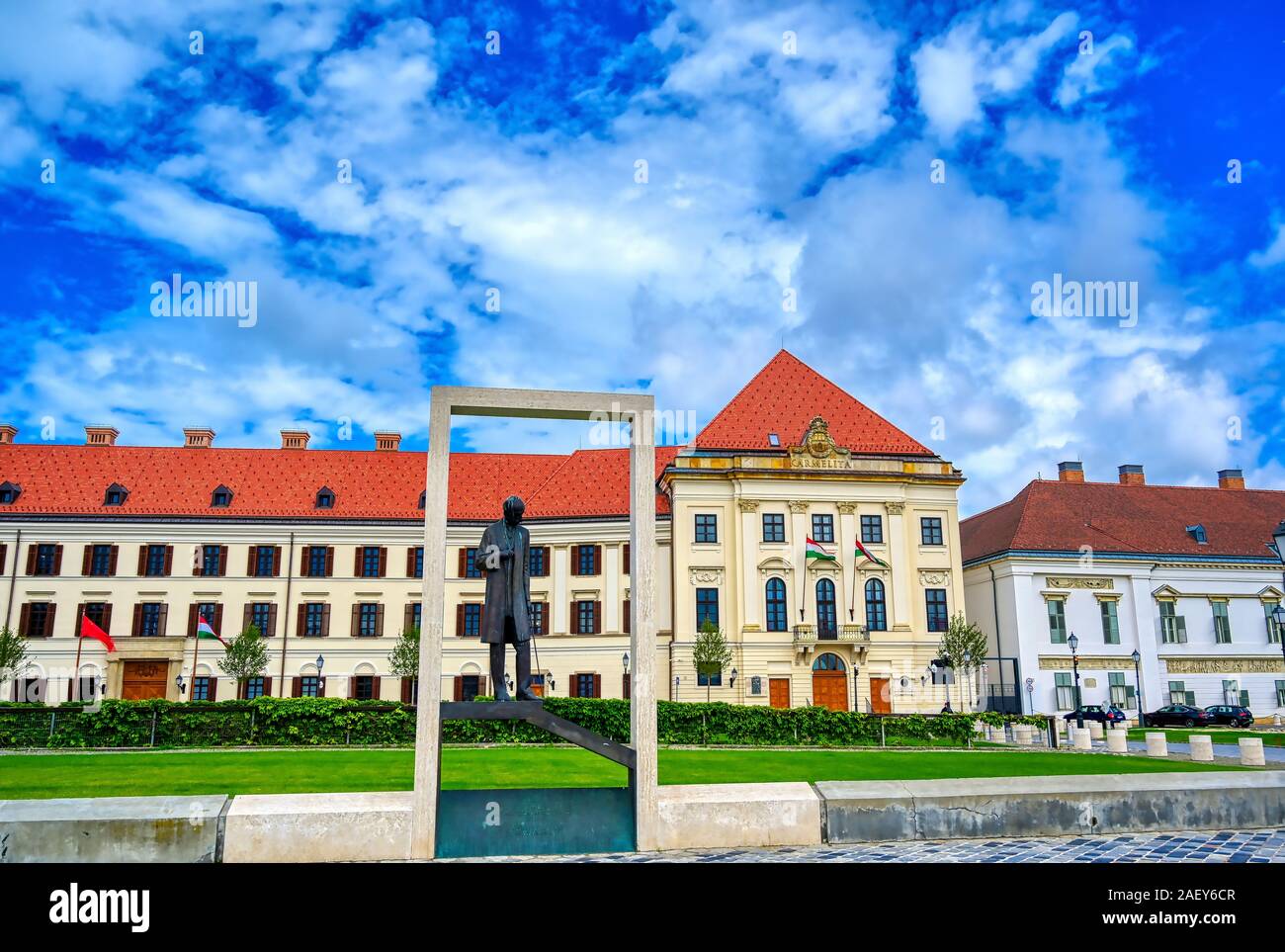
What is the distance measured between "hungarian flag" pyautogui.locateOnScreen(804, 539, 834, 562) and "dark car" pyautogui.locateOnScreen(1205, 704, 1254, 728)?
19.7 meters

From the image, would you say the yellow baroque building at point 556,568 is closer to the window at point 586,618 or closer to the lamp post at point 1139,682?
the window at point 586,618

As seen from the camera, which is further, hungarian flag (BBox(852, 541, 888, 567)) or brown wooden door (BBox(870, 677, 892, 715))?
brown wooden door (BBox(870, 677, 892, 715))

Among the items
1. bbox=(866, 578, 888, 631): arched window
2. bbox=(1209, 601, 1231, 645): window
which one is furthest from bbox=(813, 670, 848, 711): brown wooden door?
bbox=(1209, 601, 1231, 645): window

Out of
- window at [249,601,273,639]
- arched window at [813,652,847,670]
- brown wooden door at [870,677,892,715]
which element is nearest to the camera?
brown wooden door at [870,677,892,715]

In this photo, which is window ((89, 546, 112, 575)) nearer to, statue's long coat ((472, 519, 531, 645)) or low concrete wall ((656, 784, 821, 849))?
statue's long coat ((472, 519, 531, 645))

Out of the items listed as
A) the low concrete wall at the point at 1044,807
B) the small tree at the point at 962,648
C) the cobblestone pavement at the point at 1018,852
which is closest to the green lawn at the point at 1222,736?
the small tree at the point at 962,648

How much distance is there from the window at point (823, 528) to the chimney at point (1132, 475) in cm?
2186

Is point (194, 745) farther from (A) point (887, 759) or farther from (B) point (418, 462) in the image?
(B) point (418, 462)

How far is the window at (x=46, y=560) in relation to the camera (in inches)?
1926

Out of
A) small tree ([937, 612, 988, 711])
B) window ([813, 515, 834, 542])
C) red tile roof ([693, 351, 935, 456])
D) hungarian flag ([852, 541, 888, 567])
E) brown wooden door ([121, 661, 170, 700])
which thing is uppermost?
red tile roof ([693, 351, 935, 456])

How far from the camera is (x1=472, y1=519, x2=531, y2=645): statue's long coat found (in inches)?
399

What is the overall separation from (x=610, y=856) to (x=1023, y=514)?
1880 inches
